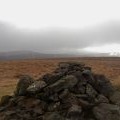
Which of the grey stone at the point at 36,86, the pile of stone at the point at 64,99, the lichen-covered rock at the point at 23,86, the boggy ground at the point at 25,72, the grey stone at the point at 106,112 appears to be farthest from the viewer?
the boggy ground at the point at 25,72

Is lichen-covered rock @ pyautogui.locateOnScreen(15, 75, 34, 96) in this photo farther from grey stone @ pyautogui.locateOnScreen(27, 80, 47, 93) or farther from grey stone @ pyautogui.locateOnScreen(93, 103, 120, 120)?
grey stone @ pyautogui.locateOnScreen(93, 103, 120, 120)

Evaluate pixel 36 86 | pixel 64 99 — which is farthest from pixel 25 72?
pixel 64 99

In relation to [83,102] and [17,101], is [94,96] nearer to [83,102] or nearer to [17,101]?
[83,102]

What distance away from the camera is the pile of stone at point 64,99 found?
2650 centimetres

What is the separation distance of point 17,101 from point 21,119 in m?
2.73

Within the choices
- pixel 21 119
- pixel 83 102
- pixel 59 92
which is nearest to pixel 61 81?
pixel 59 92

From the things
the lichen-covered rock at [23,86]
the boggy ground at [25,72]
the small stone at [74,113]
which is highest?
the lichen-covered rock at [23,86]

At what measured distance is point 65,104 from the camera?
27.3 m

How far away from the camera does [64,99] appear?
1087 inches

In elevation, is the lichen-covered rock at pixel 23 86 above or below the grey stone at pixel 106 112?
above

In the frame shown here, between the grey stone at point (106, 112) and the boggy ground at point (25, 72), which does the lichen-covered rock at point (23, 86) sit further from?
the boggy ground at point (25, 72)

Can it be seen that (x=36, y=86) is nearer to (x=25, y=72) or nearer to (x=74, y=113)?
(x=74, y=113)

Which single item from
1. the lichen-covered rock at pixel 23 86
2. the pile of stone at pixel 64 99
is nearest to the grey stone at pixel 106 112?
the pile of stone at pixel 64 99

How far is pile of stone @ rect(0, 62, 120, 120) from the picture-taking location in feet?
86.9
